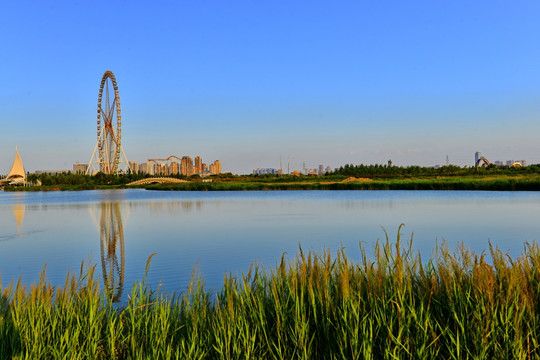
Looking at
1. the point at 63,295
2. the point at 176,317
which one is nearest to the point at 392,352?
the point at 176,317

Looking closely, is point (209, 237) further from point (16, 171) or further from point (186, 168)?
point (186, 168)

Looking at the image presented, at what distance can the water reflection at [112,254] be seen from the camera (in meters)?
10.5

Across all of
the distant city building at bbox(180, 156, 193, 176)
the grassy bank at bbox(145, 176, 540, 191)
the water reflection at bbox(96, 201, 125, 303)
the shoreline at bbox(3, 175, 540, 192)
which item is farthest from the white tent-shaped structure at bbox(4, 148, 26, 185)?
the water reflection at bbox(96, 201, 125, 303)

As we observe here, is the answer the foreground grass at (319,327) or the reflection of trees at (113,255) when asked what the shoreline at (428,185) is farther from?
the foreground grass at (319,327)

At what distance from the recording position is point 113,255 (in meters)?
16.1

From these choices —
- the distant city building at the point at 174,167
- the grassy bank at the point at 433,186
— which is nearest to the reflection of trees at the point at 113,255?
the grassy bank at the point at 433,186

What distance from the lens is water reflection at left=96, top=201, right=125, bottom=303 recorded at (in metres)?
10.5

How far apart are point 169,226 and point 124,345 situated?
19.7 m

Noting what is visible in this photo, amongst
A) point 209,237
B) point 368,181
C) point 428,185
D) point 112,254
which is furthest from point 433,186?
point 112,254

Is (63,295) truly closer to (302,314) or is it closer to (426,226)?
(302,314)

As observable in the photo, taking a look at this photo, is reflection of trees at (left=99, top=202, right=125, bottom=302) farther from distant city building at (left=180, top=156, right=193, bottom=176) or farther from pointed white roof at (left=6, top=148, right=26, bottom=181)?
distant city building at (left=180, top=156, right=193, bottom=176)

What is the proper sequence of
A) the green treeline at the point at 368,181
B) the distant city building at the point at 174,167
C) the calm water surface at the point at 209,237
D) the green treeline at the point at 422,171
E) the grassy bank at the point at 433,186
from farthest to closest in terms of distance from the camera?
the distant city building at the point at 174,167 < the green treeline at the point at 422,171 < the green treeline at the point at 368,181 < the grassy bank at the point at 433,186 < the calm water surface at the point at 209,237

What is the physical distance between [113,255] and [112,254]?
0.81 feet

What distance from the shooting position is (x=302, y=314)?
5.18 meters
